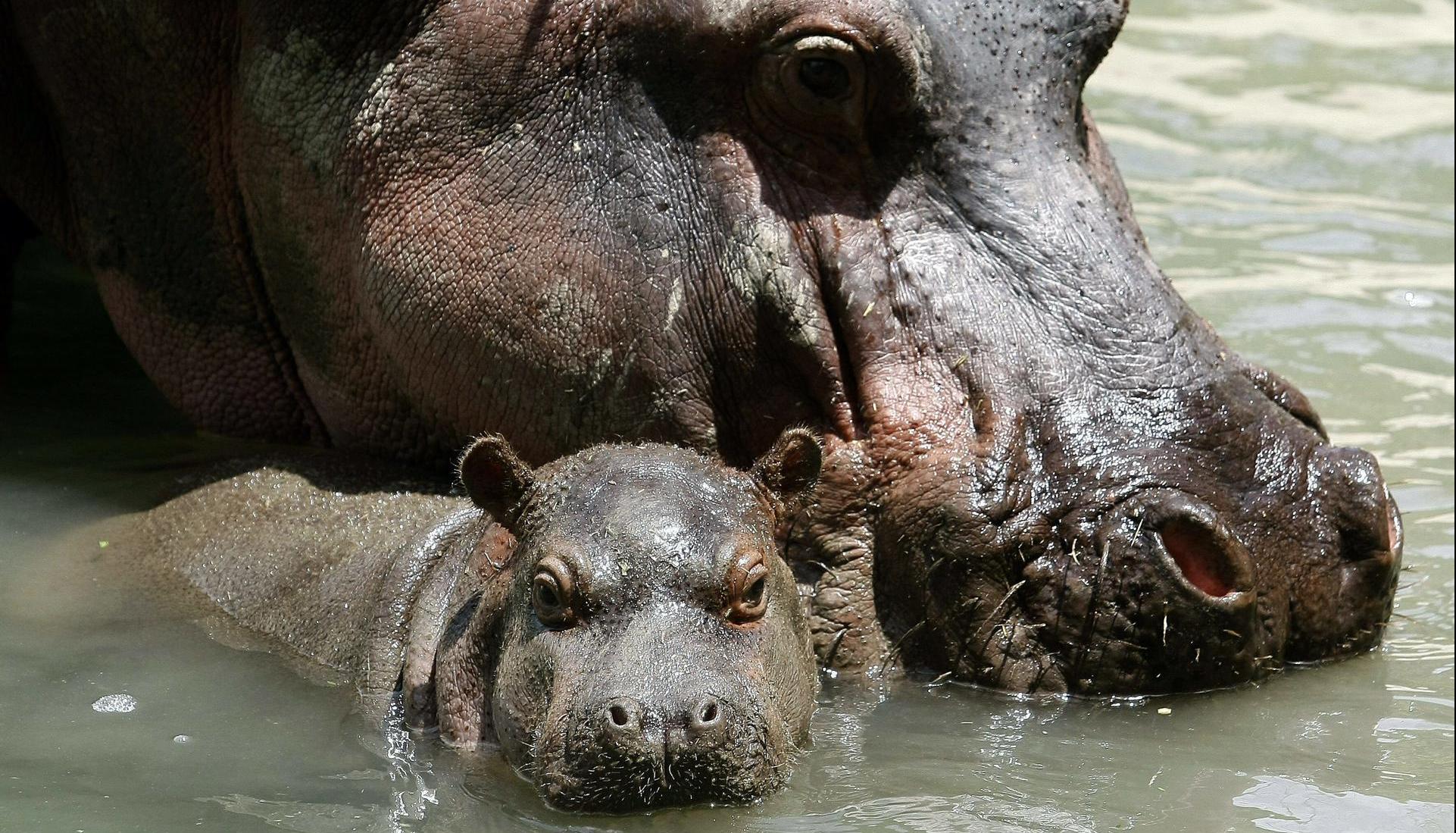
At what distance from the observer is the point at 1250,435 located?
5.09m

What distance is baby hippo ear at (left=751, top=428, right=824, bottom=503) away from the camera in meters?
4.84

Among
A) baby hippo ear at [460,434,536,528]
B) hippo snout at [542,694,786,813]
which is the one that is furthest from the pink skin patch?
baby hippo ear at [460,434,536,528]

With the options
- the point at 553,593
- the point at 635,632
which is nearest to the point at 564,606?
the point at 553,593

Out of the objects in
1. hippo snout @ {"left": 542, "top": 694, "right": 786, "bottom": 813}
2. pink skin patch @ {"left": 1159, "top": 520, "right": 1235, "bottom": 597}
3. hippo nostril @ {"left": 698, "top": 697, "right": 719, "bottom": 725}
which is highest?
pink skin patch @ {"left": 1159, "top": 520, "right": 1235, "bottom": 597}

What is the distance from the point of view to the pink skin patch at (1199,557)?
4.89m

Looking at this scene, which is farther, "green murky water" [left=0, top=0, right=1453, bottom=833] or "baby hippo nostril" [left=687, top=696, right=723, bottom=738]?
"green murky water" [left=0, top=0, right=1453, bottom=833]

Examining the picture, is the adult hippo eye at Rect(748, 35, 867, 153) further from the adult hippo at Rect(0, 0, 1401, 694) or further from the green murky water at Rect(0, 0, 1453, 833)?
the green murky water at Rect(0, 0, 1453, 833)

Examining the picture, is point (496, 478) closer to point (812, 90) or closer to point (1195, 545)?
point (812, 90)

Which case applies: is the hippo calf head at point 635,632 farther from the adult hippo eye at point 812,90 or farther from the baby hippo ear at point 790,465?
the adult hippo eye at point 812,90

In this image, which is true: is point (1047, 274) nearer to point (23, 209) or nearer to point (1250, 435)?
point (1250, 435)

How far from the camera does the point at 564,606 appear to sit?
4562 millimetres

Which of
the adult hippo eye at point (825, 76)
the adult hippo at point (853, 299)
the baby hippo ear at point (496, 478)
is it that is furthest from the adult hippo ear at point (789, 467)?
the adult hippo eye at point (825, 76)

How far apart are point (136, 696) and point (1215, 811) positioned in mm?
2591

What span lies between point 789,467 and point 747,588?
1.31 feet
